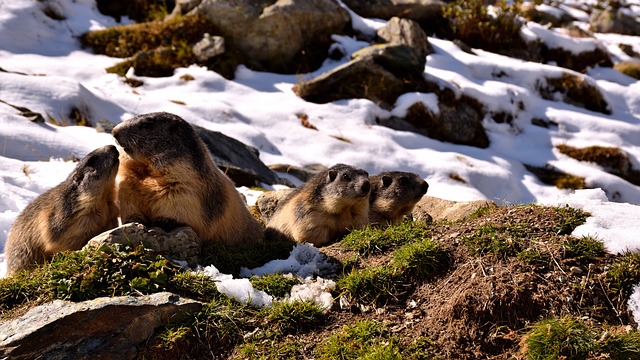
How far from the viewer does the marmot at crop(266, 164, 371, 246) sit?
1040cm

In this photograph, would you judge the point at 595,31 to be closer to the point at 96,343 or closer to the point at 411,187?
the point at 411,187

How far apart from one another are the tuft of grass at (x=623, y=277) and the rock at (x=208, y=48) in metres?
18.1

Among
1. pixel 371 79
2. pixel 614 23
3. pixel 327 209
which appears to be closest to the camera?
pixel 327 209

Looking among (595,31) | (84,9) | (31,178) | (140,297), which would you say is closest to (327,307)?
(140,297)

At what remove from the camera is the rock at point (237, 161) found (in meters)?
15.6

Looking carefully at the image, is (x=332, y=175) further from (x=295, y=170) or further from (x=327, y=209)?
(x=295, y=170)

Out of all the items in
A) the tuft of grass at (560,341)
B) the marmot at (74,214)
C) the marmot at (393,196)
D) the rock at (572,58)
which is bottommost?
the rock at (572,58)

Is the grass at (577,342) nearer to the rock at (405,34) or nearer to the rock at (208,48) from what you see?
the rock at (405,34)

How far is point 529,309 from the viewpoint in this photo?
6742 millimetres

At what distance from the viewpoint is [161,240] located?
8.03 meters

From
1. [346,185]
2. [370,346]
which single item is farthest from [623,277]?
[346,185]

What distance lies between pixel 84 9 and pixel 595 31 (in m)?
25.6

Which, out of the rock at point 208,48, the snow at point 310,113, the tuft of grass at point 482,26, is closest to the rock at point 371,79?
the snow at point 310,113

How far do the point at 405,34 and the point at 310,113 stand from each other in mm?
5840
